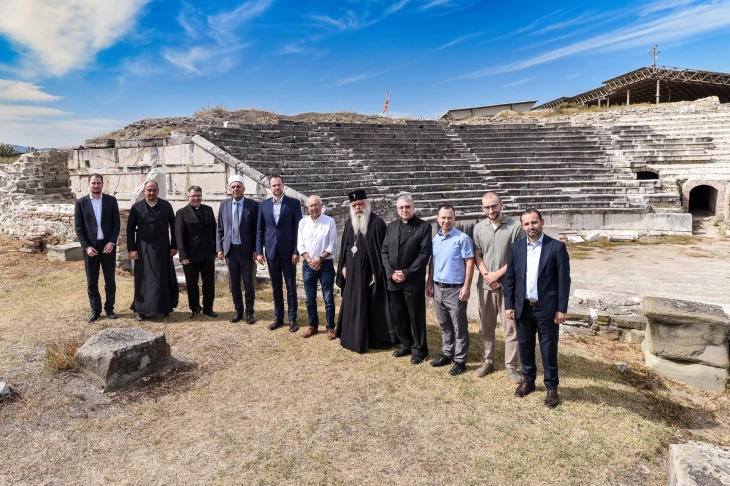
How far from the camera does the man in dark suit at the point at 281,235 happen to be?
536 centimetres

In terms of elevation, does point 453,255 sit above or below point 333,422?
above

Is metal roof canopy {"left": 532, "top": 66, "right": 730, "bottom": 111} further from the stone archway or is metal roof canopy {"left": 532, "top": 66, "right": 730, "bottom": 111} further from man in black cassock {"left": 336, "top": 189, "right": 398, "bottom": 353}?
man in black cassock {"left": 336, "top": 189, "right": 398, "bottom": 353}

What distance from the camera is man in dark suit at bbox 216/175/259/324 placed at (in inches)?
222

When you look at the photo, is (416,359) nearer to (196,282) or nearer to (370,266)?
(370,266)

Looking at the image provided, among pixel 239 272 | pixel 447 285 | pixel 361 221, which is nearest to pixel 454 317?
pixel 447 285

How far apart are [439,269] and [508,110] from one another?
2296 centimetres

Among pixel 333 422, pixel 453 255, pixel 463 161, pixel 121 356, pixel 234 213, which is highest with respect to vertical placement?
pixel 463 161

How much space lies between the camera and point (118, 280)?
25.9 feet

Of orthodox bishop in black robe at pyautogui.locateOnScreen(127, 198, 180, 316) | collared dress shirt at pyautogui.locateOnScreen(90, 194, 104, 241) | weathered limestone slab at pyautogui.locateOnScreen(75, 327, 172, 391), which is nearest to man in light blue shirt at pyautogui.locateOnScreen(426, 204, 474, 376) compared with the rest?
weathered limestone slab at pyautogui.locateOnScreen(75, 327, 172, 391)

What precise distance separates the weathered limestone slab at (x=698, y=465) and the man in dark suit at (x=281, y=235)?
13.1 feet

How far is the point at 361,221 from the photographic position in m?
4.80

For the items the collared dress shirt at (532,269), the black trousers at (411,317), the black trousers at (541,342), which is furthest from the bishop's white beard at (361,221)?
the black trousers at (541,342)

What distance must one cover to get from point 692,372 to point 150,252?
258 inches

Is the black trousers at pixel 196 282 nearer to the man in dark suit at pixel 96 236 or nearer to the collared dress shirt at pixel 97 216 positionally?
the man in dark suit at pixel 96 236
